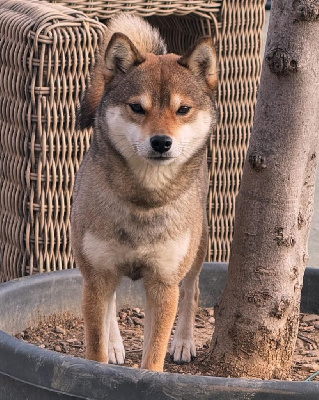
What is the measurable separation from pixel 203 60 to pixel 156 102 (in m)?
0.27

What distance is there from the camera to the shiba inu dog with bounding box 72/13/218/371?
272 cm

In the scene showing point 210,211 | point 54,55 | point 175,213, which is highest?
point 54,55

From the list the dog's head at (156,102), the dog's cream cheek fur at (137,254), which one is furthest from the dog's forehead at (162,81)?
the dog's cream cheek fur at (137,254)

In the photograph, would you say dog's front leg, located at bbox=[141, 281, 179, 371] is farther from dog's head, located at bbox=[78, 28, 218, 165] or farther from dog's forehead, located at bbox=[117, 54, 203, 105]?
dog's forehead, located at bbox=[117, 54, 203, 105]

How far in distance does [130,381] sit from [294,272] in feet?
2.93

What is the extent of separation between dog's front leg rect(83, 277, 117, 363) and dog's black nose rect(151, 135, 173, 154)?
0.50m

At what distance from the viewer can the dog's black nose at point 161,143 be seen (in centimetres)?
258

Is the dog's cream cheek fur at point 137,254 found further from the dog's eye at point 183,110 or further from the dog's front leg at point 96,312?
the dog's eye at point 183,110

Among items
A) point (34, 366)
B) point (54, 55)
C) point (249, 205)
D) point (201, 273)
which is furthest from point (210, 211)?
point (34, 366)

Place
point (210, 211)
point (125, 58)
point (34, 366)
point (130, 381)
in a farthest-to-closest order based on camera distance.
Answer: point (210, 211), point (125, 58), point (34, 366), point (130, 381)

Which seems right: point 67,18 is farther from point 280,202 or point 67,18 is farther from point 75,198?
point 280,202

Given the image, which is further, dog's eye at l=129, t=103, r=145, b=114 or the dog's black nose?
dog's eye at l=129, t=103, r=145, b=114

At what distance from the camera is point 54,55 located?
3.67 m

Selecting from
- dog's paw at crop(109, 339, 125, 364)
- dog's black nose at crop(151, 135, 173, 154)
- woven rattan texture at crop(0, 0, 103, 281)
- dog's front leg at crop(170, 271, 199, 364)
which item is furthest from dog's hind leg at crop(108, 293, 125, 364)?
dog's black nose at crop(151, 135, 173, 154)
